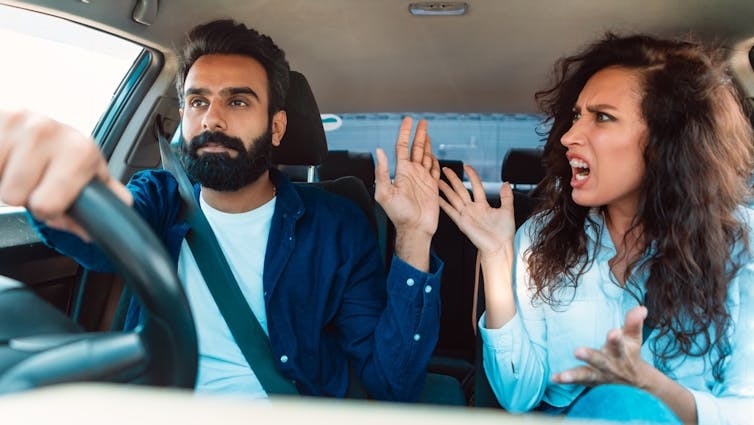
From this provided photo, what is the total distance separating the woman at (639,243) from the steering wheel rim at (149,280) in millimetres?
877

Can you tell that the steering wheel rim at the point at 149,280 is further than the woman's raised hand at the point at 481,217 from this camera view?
No

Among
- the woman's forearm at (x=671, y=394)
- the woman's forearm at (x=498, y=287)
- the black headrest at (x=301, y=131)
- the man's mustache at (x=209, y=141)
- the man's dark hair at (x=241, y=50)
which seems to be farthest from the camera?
the black headrest at (x=301, y=131)

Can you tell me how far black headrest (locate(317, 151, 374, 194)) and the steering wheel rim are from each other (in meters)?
2.05

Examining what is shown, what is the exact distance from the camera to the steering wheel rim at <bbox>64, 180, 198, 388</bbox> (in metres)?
0.66

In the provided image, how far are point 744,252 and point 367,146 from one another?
65.9 inches

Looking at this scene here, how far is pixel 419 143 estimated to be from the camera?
1.62 metres

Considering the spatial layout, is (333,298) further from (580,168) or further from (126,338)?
(126,338)

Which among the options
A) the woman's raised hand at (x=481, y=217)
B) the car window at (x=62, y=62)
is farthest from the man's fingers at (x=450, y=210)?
the car window at (x=62, y=62)

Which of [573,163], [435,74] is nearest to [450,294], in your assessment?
A: [435,74]

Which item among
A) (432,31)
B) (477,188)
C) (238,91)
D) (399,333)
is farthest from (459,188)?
(432,31)

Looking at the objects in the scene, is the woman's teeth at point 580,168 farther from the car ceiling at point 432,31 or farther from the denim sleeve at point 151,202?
the denim sleeve at point 151,202

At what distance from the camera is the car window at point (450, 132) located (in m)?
2.65

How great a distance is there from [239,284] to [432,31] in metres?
1.10

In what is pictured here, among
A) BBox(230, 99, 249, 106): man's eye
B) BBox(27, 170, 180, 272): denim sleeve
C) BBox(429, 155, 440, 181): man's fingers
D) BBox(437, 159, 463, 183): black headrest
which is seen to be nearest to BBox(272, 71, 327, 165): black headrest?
BBox(230, 99, 249, 106): man's eye
